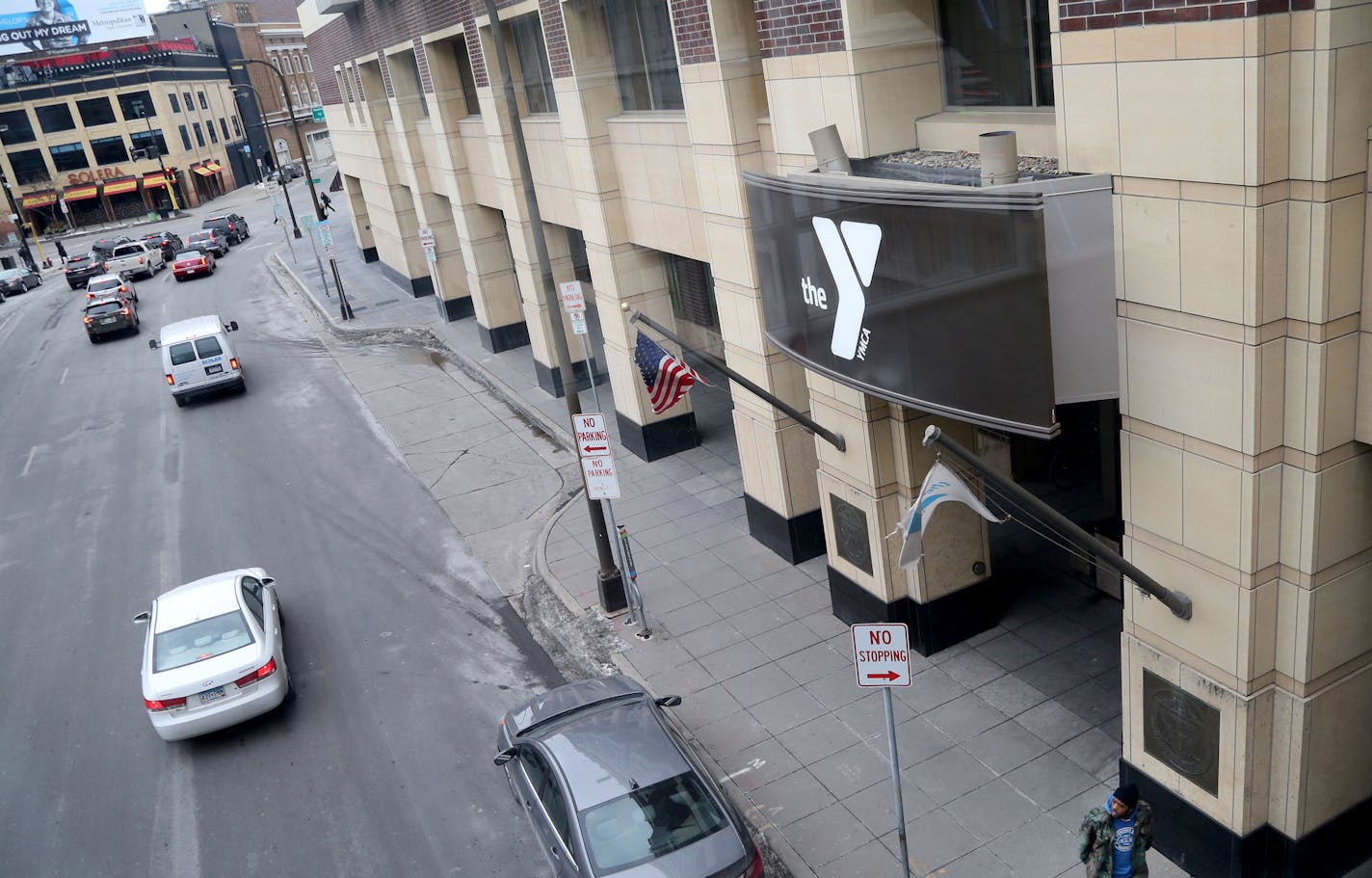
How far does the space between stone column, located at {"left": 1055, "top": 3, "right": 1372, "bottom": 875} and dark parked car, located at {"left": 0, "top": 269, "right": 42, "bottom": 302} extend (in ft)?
186

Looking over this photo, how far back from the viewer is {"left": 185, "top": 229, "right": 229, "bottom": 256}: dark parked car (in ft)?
169

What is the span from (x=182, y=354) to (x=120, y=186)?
62.8 meters

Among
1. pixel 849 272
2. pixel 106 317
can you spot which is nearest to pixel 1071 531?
pixel 849 272

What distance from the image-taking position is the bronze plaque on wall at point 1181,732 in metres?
7.88

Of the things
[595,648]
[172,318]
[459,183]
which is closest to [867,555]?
[595,648]

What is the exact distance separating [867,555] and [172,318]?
112 ft

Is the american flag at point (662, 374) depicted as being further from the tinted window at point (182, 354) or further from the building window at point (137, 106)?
the building window at point (137, 106)

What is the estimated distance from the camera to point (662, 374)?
1252 centimetres

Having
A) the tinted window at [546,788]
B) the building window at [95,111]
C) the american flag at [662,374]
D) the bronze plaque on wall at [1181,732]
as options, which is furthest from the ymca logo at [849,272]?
the building window at [95,111]

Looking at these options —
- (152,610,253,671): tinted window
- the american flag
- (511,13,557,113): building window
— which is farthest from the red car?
the american flag

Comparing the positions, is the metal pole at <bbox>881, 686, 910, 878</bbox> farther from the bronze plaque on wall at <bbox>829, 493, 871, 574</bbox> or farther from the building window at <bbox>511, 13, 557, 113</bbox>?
the building window at <bbox>511, 13, 557, 113</bbox>

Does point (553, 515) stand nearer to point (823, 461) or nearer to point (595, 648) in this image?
point (595, 648)

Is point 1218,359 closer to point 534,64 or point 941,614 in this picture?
point 941,614

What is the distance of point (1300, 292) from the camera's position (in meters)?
6.51
